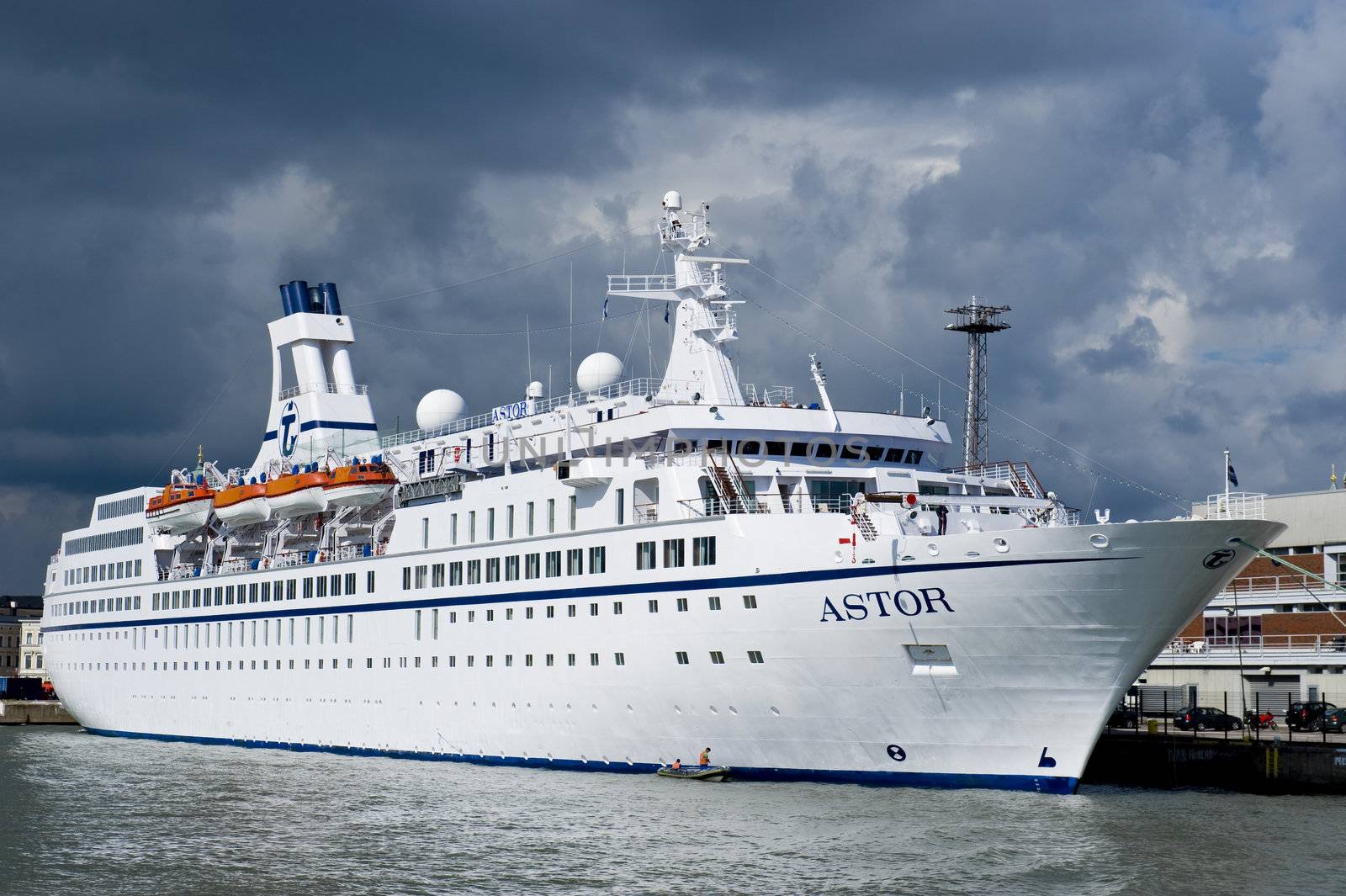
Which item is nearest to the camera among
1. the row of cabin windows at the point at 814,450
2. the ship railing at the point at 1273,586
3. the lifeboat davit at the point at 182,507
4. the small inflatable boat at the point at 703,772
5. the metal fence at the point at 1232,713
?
the small inflatable boat at the point at 703,772

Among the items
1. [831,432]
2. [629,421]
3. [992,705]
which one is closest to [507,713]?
[629,421]

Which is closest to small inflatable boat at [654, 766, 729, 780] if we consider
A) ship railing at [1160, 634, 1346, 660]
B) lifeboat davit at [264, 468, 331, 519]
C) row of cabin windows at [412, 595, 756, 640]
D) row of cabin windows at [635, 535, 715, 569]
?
row of cabin windows at [412, 595, 756, 640]

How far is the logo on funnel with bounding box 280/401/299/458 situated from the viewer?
5484cm

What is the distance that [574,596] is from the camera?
3775cm

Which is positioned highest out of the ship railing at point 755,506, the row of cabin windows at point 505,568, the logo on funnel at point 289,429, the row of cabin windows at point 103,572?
the logo on funnel at point 289,429

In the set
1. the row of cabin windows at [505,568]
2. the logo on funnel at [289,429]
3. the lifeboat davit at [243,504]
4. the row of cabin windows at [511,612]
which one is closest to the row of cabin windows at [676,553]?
the row of cabin windows at [511,612]

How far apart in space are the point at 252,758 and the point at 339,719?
328 centimetres

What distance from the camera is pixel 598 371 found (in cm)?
4494

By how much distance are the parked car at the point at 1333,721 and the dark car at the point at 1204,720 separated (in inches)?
87.2

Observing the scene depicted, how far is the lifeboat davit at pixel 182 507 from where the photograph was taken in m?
54.2

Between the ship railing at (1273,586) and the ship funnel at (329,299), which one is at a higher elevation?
the ship funnel at (329,299)

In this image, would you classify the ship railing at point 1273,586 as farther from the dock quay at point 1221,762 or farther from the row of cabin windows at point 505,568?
the row of cabin windows at point 505,568

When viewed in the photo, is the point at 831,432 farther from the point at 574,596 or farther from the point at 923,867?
the point at 923,867

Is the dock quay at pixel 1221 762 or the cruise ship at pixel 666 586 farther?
the dock quay at pixel 1221 762
